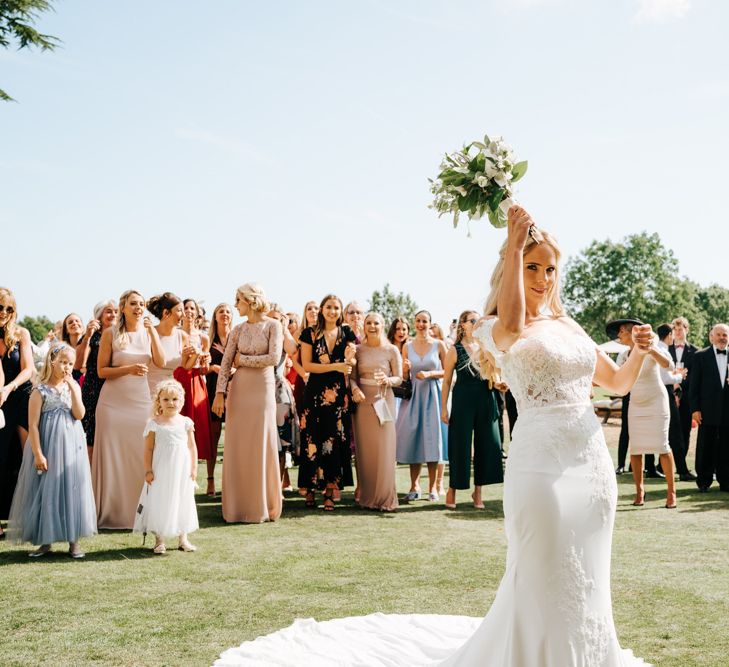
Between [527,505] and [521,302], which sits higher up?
[521,302]

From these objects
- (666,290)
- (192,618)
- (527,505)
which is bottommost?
(192,618)

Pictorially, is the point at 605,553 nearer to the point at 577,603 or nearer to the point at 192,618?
the point at 577,603

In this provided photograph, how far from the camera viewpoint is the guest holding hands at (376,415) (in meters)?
9.48

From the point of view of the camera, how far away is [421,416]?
10664mm

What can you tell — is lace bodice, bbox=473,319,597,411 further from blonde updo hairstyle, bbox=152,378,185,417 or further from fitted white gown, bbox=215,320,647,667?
blonde updo hairstyle, bbox=152,378,185,417

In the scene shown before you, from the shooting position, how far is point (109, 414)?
27.2 feet

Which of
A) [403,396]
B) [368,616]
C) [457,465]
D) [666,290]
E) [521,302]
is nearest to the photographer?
[521,302]

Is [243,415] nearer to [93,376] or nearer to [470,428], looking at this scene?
[93,376]

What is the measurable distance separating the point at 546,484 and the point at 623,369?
930 millimetres

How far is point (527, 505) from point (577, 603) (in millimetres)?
477

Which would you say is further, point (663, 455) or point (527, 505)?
point (663, 455)

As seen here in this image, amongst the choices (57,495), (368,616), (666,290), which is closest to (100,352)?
(57,495)

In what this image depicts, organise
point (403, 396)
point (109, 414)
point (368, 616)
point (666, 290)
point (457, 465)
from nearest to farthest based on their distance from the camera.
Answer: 1. point (368, 616)
2. point (109, 414)
3. point (457, 465)
4. point (403, 396)
5. point (666, 290)

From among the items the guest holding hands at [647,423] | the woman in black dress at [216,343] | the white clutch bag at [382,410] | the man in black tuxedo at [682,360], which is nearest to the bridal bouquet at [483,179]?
the white clutch bag at [382,410]
